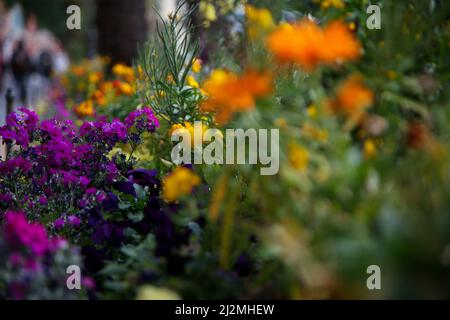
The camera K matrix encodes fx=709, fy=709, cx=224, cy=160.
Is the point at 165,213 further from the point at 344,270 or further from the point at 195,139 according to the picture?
the point at 344,270

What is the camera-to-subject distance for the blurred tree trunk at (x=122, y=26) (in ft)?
30.0

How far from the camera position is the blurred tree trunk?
9.15 metres

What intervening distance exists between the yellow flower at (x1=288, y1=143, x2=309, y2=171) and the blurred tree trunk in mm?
7251

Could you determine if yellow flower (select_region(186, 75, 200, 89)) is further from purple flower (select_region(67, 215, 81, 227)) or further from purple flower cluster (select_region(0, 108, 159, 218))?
purple flower (select_region(67, 215, 81, 227))

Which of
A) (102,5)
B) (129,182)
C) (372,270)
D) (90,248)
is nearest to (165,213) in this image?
(90,248)

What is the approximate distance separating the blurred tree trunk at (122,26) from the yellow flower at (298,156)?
285 inches

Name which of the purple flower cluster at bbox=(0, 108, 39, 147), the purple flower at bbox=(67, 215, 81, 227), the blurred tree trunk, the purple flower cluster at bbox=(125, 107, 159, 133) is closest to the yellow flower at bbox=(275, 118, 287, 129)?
the purple flower at bbox=(67, 215, 81, 227)

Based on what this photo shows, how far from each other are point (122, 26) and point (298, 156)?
7485 mm

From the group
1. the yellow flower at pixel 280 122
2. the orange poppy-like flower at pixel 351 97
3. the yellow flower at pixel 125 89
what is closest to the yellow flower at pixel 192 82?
the yellow flower at pixel 125 89

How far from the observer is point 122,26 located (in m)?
9.15

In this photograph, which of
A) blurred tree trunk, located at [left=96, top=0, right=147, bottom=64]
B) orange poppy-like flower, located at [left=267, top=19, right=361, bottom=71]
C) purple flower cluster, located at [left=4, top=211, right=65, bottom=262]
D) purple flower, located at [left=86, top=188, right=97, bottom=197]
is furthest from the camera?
blurred tree trunk, located at [left=96, top=0, right=147, bottom=64]

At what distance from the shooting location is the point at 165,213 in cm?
291

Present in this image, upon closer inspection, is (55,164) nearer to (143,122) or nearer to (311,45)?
(143,122)

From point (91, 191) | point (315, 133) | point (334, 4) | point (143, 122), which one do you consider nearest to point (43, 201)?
point (91, 191)
